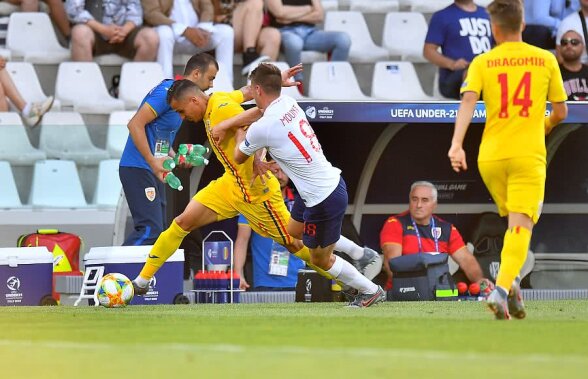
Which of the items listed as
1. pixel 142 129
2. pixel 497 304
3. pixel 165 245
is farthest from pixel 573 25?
pixel 497 304

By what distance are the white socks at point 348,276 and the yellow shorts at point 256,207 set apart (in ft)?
1.77

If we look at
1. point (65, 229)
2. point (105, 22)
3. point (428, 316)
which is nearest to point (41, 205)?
point (65, 229)

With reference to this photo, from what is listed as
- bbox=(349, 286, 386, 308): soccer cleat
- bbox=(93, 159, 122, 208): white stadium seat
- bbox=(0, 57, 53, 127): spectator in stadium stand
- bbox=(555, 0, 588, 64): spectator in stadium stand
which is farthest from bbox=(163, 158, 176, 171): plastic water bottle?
bbox=(555, 0, 588, 64): spectator in stadium stand

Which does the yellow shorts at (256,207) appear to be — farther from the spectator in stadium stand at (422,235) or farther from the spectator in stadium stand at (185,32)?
the spectator in stadium stand at (185,32)

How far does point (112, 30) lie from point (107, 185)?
2884 mm

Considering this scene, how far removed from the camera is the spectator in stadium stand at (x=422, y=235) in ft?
43.8

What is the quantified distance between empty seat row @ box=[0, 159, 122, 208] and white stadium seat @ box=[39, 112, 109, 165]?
0.27 ft

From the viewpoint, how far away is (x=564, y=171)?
1498cm

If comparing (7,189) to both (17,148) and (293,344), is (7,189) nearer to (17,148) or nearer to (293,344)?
(17,148)

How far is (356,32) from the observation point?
17.3 m

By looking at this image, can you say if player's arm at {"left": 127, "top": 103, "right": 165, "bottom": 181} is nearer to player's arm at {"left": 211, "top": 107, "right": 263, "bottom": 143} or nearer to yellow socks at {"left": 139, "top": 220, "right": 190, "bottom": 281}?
yellow socks at {"left": 139, "top": 220, "right": 190, "bottom": 281}

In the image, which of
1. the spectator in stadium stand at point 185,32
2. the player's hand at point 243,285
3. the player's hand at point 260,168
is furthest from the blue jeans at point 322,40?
the player's hand at point 260,168

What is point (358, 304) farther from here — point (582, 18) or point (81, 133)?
point (582, 18)

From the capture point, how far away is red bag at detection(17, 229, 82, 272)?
13.0 meters
